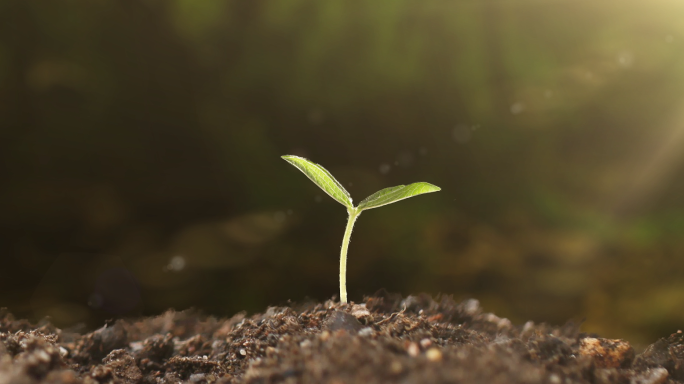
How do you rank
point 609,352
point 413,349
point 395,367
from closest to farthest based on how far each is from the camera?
point 395,367
point 413,349
point 609,352

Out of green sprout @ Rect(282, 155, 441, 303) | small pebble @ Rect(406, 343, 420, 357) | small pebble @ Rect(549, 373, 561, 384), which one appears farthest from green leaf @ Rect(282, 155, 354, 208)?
small pebble @ Rect(549, 373, 561, 384)

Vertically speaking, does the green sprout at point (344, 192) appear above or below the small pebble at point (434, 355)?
above

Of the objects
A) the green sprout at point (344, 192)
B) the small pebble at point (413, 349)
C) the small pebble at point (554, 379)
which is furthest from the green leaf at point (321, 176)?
the small pebble at point (554, 379)

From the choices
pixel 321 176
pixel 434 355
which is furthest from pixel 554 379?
pixel 321 176

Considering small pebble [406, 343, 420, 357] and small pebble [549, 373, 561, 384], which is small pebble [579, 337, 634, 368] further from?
small pebble [406, 343, 420, 357]

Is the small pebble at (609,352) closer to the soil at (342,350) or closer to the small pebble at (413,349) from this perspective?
the soil at (342,350)

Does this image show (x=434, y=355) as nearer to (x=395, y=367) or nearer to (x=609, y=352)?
(x=395, y=367)
